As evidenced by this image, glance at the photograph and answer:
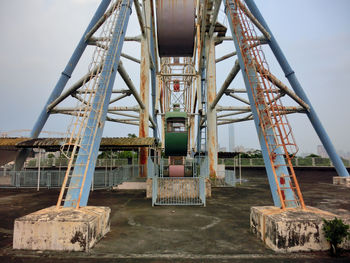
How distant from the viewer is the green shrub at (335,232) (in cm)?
547

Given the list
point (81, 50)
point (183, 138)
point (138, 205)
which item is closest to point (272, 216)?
point (138, 205)

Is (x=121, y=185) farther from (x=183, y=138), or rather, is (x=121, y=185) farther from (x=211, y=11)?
(x=211, y=11)

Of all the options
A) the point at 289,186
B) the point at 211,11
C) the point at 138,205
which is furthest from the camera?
the point at 211,11

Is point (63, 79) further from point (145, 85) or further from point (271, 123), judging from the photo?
point (271, 123)

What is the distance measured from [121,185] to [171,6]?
17044 mm

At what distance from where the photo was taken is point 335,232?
5512 mm

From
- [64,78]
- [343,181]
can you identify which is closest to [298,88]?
[343,181]

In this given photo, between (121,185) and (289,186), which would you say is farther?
(121,185)

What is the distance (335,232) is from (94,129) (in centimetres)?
835


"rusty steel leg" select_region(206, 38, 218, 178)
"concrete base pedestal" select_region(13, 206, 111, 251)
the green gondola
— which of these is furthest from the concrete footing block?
"rusty steel leg" select_region(206, 38, 218, 178)

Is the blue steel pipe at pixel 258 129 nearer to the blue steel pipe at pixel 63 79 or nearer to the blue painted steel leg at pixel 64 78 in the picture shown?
the blue painted steel leg at pixel 64 78

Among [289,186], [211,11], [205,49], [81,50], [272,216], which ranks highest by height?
[211,11]

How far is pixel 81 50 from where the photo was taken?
63.0ft

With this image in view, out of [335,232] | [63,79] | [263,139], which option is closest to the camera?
[335,232]
